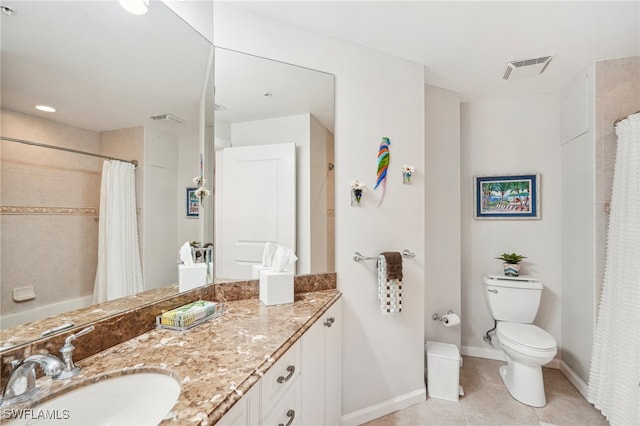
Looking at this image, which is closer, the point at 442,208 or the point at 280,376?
the point at 280,376

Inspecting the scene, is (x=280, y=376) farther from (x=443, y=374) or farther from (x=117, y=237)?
(x=443, y=374)

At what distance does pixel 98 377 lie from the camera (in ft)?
2.66

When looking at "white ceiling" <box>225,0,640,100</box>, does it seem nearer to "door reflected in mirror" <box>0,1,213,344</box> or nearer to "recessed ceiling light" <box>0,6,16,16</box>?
"door reflected in mirror" <box>0,1,213,344</box>

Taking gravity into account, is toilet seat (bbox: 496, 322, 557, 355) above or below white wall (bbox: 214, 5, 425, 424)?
below

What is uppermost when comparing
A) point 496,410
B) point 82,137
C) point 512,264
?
point 82,137

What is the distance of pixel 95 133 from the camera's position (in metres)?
0.99

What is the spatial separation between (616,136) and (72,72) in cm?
311

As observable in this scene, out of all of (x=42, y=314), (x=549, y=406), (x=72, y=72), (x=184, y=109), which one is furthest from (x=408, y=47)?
(x=549, y=406)

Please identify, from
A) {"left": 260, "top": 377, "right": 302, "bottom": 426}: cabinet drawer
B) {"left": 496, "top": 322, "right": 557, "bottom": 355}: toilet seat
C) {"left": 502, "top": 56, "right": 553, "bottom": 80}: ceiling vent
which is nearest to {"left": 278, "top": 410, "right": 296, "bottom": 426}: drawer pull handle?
{"left": 260, "top": 377, "right": 302, "bottom": 426}: cabinet drawer

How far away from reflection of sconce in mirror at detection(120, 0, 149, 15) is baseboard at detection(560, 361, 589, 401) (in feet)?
11.7

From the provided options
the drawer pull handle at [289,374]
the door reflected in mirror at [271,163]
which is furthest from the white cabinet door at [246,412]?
the door reflected in mirror at [271,163]

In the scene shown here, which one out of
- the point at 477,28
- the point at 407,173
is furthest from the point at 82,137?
the point at 477,28

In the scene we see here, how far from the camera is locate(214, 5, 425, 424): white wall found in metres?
1.84

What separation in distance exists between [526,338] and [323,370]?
5.34ft
